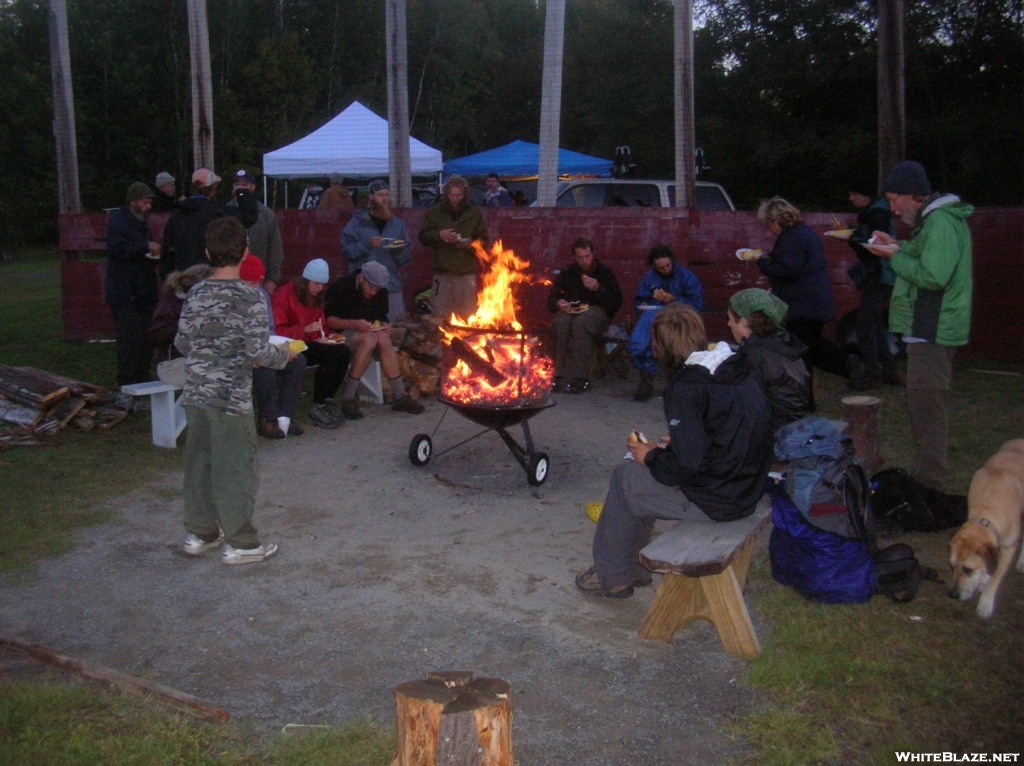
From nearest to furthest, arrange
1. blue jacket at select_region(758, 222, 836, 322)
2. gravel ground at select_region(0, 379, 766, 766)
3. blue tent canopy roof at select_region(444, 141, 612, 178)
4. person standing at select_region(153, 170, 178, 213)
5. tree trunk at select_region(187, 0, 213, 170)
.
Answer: gravel ground at select_region(0, 379, 766, 766)
blue jacket at select_region(758, 222, 836, 322)
person standing at select_region(153, 170, 178, 213)
tree trunk at select_region(187, 0, 213, 170)
blue tent canopy roof at select_region(444, 141, 612, 178)

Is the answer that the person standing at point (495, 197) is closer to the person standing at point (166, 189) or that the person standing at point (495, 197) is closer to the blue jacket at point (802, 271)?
the person standing at point (166, 189)

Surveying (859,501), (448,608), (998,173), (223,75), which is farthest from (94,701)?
(223,75)

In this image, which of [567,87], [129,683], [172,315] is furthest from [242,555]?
[567,87]

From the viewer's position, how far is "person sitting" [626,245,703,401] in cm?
942

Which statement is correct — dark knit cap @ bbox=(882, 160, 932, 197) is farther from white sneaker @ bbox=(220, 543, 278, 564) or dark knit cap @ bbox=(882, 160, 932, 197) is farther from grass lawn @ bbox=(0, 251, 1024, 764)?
white sneaker @ bbox=(220, 543, 278, 564)

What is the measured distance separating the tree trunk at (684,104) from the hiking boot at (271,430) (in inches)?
232

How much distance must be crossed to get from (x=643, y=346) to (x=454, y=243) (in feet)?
6.76

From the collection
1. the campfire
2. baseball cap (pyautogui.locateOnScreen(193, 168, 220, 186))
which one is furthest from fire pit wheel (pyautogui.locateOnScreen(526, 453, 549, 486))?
baseball cap (pyautogui.locateOnScreen(193, 168, 220, 186))

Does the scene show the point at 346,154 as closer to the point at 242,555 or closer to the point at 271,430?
the point at 271,430

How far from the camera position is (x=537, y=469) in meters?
6.68

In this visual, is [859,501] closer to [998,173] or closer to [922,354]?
[922,354]

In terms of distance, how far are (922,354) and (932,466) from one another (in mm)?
718

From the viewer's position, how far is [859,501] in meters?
4.65

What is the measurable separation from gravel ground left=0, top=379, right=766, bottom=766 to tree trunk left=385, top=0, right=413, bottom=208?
19.1ft
